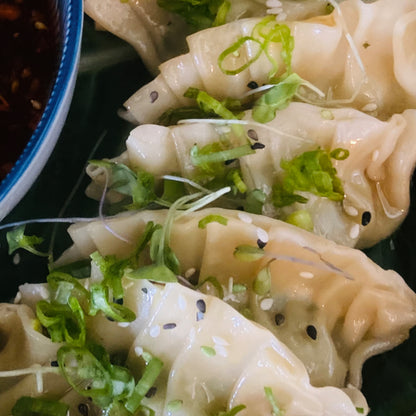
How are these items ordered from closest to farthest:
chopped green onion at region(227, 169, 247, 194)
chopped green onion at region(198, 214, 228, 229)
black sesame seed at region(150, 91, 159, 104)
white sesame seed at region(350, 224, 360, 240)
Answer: chopped green onion at region(198, 214, 228, 229) → chopped green onion at region(227, 169, 247, 194) → white sesame seed at region(350, 224, 360, 240) → black sesame seed at region(150, 91, 159, 104)

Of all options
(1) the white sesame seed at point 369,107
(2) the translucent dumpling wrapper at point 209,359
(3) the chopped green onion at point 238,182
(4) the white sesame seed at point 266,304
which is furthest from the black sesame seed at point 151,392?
(1) the white sesame seed at point 369,107

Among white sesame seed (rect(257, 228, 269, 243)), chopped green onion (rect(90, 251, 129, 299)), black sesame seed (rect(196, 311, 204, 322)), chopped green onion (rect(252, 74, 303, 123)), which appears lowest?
black sesame seed (rect(196, 311, 204, 322))

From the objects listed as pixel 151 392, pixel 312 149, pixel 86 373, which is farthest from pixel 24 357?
pixel 312 149

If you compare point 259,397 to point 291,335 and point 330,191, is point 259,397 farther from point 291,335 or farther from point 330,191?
point 330,191

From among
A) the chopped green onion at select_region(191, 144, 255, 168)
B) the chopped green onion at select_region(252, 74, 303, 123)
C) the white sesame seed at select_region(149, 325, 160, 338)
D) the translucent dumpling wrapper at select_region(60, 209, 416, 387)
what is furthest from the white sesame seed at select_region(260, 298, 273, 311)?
the chopped green onion at select_region(252, 74, 303, 123)

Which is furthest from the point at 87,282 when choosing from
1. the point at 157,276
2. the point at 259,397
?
the point at 259,397

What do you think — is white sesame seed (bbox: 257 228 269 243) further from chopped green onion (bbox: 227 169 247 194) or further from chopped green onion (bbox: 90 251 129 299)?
chopped green onion (bbox: 90 251 129 299)

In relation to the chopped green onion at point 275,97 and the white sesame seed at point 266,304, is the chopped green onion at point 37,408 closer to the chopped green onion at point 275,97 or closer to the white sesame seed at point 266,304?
the white sesame seed at point 266,304
